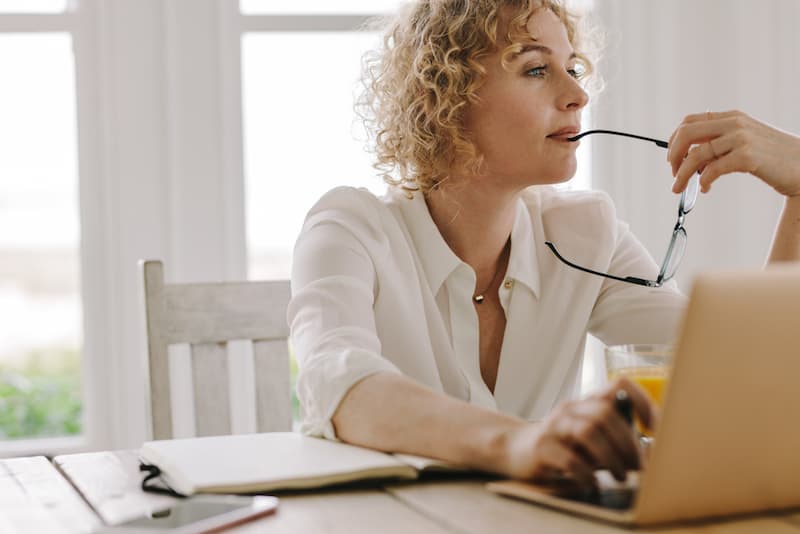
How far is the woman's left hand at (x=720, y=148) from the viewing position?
148 cm

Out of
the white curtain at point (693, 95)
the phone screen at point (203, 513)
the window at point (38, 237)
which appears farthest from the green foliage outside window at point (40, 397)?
the phone screen at point (203, 513)

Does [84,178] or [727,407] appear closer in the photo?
[727,407]

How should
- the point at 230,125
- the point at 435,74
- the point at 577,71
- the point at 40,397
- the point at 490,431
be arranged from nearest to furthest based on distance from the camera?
the point at 490,431, the point at 435,74, the point at 577,71, the point at 230,125, the point at 40,397

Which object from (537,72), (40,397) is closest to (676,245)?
(537,72)

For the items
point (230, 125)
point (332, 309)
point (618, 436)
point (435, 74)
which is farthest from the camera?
point (230, 125)

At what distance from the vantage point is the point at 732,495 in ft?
2.56

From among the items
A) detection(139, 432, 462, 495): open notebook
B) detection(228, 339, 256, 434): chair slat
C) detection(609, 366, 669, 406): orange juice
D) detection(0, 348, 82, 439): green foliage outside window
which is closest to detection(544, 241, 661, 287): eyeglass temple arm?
detection(609, 366, 669, 406): orange juice

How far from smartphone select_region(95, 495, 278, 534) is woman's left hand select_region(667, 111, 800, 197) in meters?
0.86

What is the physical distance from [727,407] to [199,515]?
43 cm

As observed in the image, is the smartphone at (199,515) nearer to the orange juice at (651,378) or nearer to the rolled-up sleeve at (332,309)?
the rolled-up sleeve at (332,309)

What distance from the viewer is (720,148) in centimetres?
148

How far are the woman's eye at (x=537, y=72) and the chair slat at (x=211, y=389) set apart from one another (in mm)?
674

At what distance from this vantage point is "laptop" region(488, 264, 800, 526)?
69 cm

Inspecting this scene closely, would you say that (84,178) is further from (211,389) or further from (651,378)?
(651,378)
